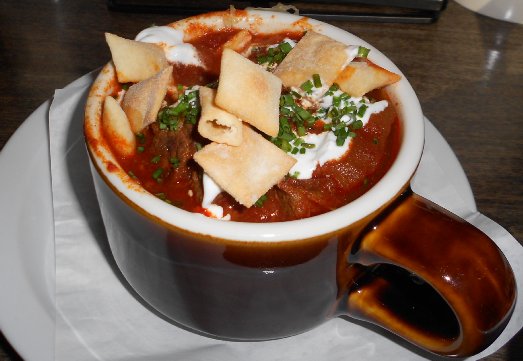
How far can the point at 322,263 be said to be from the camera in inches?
38.6

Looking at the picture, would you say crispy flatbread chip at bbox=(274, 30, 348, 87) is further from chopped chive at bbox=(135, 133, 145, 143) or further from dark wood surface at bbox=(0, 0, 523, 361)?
dark wood surface at bbox=(0, 0, 523, 361)

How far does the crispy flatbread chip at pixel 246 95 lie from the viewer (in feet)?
3.23

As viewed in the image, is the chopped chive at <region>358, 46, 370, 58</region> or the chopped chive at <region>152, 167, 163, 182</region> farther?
the chopped chive at <region>358, 46, 370, 58</region>

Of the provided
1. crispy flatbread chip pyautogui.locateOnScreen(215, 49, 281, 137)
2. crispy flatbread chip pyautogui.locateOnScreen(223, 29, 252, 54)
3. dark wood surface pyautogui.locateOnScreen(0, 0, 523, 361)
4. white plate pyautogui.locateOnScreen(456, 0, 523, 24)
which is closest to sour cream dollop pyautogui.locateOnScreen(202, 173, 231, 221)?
crispy flatbread chip pyautogui.locateOnScreen(215, 49, 281, 137)

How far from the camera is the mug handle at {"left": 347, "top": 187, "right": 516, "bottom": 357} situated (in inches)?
36.1

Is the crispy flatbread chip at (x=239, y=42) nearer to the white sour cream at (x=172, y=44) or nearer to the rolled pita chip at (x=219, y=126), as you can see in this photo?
the white sour cream at (x=172, y=44)

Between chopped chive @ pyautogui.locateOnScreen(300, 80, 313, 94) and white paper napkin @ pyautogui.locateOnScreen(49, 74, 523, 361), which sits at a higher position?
chopped chive @ pyautogui.locateOnScreen(300, 80, 313, 94)

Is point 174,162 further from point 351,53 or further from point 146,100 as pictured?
point 351,53

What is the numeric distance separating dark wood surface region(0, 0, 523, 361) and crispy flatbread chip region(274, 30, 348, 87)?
0.72 meters

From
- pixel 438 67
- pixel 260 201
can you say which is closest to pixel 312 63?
pixel 260 201

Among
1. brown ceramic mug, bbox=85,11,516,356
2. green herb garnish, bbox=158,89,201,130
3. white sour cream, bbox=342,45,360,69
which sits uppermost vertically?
white sour cream, bbox=342,45,360,69

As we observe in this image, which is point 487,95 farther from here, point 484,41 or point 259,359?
point 259,359

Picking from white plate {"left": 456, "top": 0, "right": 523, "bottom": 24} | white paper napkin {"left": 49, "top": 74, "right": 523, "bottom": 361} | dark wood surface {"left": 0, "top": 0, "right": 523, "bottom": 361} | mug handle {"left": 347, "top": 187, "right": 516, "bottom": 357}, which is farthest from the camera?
white plate {"left": 456, "top": 0, "right": 523, "bottom": 24}

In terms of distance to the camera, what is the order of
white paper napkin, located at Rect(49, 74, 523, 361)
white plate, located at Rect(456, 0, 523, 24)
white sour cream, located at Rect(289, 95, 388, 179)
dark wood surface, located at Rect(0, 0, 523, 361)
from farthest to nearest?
white plate, located at Rect(456, 0, 523, 24), dark wood surface, located at Rect(0, 0, 523, 361), white paper napkin, located at Rect(49, 74, 523, 361), white sour cream, located at Rect(289, 95, 388, 179)
